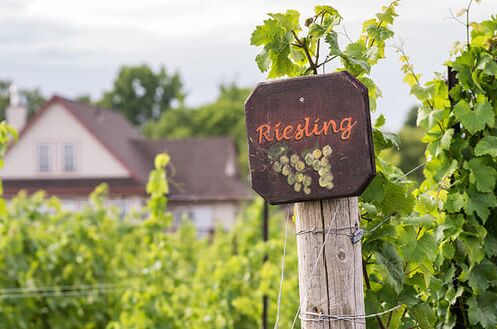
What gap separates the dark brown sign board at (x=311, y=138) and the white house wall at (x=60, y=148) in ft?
111

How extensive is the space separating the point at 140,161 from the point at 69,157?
2843 millimetres

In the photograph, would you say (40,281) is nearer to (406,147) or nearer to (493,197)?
(493,197)

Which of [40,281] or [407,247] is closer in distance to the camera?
[407,247]

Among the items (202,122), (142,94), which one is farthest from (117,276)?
(142,94)

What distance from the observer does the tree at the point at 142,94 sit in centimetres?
6800

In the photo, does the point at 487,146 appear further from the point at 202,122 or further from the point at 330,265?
the point at 202,122

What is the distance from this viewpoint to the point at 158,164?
7.12m

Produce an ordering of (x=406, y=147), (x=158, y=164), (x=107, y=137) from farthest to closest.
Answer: (x=406, y=147), (x=107, y=137), (x=158, y=164)

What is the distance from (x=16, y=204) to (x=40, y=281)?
1.25 m

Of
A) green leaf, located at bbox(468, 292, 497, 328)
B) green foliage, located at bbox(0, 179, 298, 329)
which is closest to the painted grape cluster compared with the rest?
green leaf, located at bbox(468, 292, 497, 328)

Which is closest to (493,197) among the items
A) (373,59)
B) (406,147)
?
(373,59)

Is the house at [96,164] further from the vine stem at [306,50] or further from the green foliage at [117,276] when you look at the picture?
the vine stem at [306,50]

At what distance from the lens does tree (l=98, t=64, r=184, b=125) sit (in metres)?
68.0

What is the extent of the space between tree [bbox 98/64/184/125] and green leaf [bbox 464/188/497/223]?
210 feet
